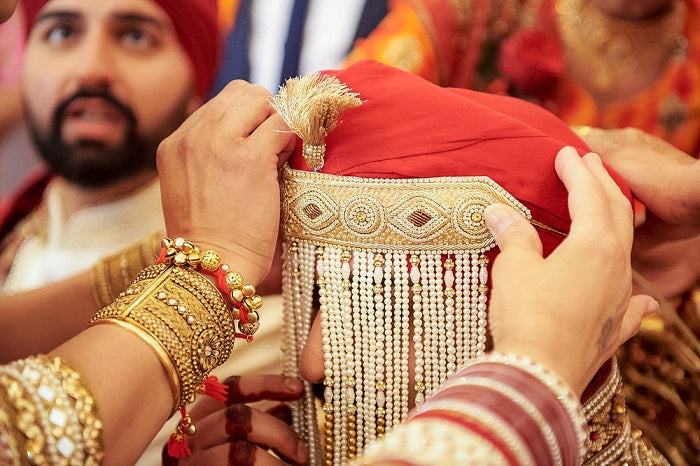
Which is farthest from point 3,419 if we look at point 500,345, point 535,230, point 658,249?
point 658,249

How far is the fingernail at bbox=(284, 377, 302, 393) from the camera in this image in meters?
0.89

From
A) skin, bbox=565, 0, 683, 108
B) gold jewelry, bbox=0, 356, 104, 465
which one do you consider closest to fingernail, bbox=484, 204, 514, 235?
gold jewelry, bbox=0, 356, 104, 465

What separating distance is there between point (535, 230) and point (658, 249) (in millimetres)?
515

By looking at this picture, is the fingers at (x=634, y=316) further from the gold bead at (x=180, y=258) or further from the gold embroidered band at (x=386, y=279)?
the gold bead at (x=180, y=258)

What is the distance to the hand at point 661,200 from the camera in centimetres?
96

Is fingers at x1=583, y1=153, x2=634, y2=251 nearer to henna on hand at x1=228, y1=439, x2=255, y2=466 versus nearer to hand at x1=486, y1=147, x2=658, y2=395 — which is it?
hand at x1=486, y1=147, x2=658, y2=395

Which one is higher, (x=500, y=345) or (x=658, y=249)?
(x=500, y=345)

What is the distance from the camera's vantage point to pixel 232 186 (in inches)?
30.8

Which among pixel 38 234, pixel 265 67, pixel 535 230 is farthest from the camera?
pixel 265 67

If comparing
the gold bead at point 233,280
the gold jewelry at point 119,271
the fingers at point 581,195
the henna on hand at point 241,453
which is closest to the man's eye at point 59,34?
the gold jewelry at point 119,271

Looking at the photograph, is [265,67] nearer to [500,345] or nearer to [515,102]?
[515,102]

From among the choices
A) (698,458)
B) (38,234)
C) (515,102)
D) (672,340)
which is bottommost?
(698,458)

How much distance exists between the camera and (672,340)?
1.30 metres

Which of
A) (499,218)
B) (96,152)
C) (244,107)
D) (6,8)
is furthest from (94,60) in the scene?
(499,218)
